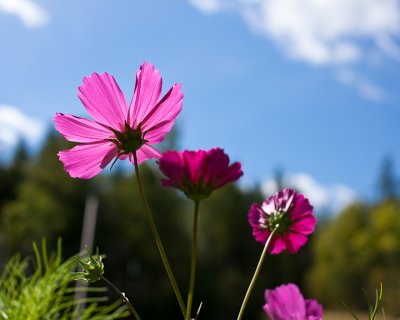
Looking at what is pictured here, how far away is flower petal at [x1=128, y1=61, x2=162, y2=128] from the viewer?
438 mm

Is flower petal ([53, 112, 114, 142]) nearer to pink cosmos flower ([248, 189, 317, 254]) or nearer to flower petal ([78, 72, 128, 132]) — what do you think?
flower petal ([78, 72, 128, 132])

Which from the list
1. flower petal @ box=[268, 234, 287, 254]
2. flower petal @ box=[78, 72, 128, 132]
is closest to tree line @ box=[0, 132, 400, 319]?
flower petal @ box=[268, 234, 287, 254]

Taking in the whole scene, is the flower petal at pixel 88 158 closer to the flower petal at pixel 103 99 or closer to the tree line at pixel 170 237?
the flower petal at pixel 103 99

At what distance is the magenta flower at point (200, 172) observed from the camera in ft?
1.25

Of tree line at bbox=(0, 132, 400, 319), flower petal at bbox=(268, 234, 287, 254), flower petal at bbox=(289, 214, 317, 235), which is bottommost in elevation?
flower petal at bbox=(268, 234, 287, 254)

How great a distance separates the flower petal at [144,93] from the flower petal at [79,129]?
3cm

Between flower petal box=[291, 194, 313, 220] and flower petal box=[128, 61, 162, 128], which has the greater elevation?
flower petal box=[128, 61, 162, 128]

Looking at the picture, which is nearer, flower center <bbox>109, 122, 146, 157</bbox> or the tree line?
flower center <bbox>109, 122, 146, 157</bbox>

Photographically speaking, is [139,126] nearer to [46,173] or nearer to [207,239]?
[46,173]

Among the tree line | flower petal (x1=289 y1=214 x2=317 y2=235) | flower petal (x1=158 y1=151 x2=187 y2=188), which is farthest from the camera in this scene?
the tree line

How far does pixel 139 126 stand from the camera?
1.46 ft

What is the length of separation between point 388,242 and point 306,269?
9.55 metres

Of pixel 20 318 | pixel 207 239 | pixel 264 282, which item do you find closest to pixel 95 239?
pixel 207 239

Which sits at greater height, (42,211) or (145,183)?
(145,183)
